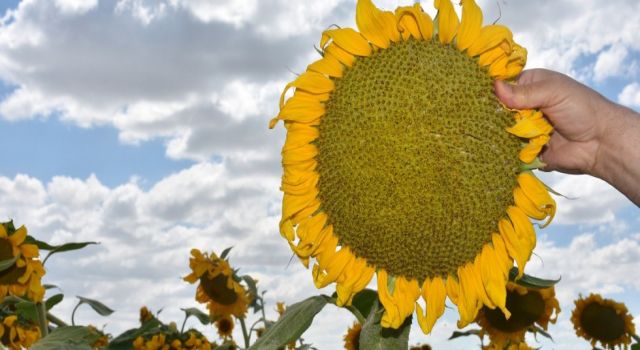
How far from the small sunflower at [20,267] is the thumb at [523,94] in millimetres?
3734

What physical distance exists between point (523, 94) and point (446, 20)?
1.39 feet

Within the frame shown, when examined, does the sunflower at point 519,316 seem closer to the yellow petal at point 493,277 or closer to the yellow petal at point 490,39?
the yellow petal at point 493,277

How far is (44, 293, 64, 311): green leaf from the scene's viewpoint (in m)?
5.87

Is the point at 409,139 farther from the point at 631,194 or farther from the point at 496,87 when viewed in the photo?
the point at 631,194

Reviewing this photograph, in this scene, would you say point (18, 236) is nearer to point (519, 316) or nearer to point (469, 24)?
point (469, 24)

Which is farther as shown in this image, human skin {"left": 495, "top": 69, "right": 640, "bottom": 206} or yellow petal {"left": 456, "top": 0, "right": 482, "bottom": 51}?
human skin {"left": 495, "top": 69, "right": 640, "bottom": 206}

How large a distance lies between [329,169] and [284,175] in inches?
9.1

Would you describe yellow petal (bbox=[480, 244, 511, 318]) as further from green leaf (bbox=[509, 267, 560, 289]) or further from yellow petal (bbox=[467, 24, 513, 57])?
yellow petal (bbox=[467, 24, 513, 57])

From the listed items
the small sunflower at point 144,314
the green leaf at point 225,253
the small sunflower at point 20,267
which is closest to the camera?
the small sunflower at point 20,267

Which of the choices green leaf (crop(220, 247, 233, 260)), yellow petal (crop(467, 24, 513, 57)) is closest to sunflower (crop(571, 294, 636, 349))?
green leaf (crop(220, 247, 233, 260))

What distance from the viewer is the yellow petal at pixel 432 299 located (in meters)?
3.33

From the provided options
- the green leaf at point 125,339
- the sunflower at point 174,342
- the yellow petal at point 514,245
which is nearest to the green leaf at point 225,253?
the sunflower at point 174,342

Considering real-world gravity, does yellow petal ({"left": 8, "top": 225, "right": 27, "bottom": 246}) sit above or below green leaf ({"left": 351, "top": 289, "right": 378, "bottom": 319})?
above

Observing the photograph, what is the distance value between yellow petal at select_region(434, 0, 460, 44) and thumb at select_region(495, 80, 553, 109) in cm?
28
